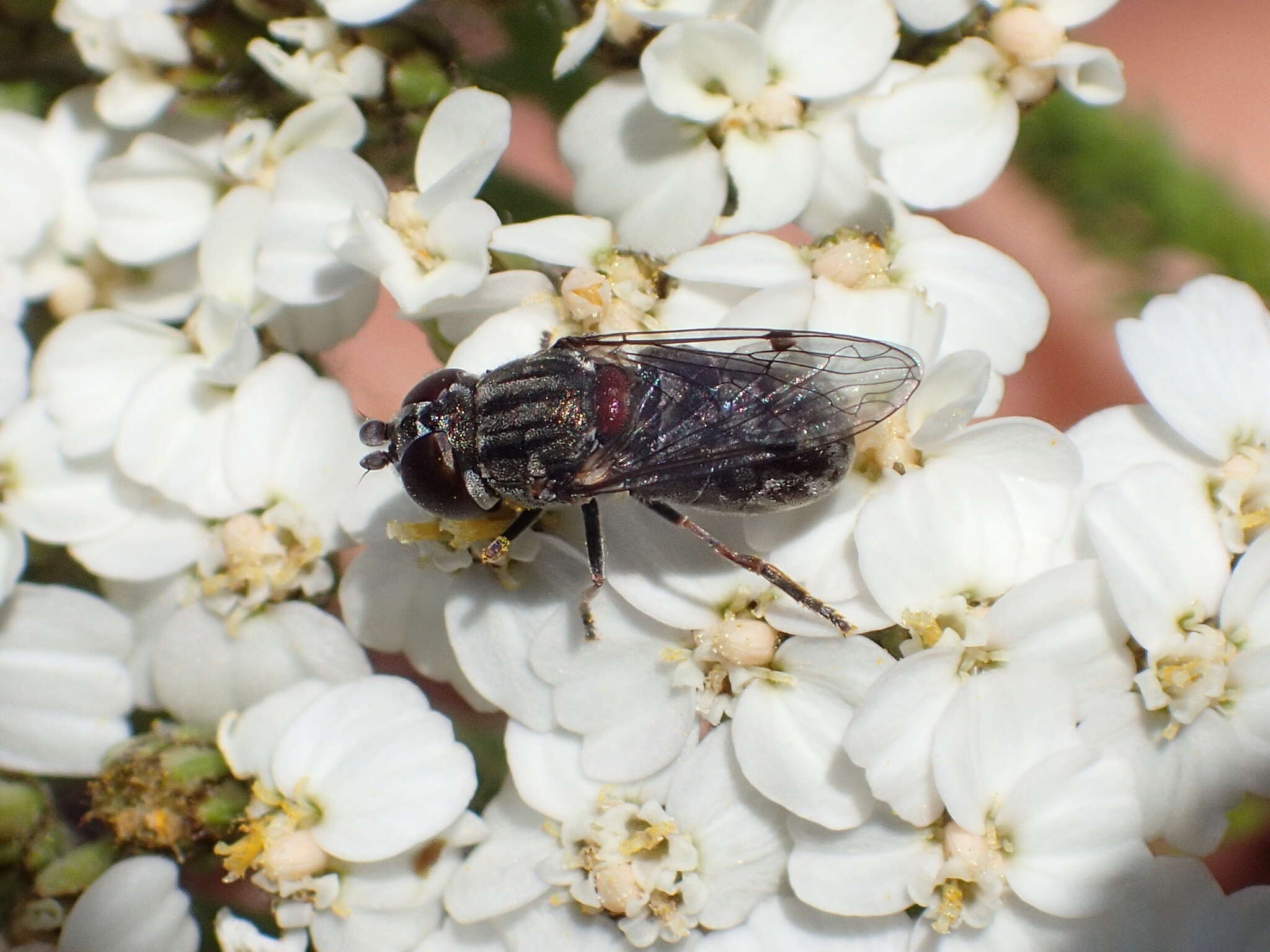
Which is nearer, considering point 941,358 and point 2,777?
point 941,358

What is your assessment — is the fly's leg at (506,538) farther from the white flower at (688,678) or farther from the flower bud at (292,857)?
the flower bud at (292,857)

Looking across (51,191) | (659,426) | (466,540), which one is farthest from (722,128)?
(51,191)

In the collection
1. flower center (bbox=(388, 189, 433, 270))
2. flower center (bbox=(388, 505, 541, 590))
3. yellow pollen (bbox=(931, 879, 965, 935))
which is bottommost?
yellow pollen (bbox=(931, 879, 965, 935))

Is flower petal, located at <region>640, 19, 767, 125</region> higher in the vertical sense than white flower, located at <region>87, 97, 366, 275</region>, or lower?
higher

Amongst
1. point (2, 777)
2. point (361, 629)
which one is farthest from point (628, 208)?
point (2, 777)

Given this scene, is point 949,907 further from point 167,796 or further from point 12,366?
point 12,366

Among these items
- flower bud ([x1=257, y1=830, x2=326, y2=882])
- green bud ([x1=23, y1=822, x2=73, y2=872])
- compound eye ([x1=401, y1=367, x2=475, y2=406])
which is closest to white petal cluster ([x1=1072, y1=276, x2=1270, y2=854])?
compound eye ([x1=401, y1=367, x2=475, y2=406])

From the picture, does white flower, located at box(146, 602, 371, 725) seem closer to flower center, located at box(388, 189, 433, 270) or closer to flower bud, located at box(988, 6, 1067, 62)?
flower center, located at box(388, 189, 433, 270)

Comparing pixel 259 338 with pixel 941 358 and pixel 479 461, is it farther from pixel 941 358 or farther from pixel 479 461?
pixel 941 358
